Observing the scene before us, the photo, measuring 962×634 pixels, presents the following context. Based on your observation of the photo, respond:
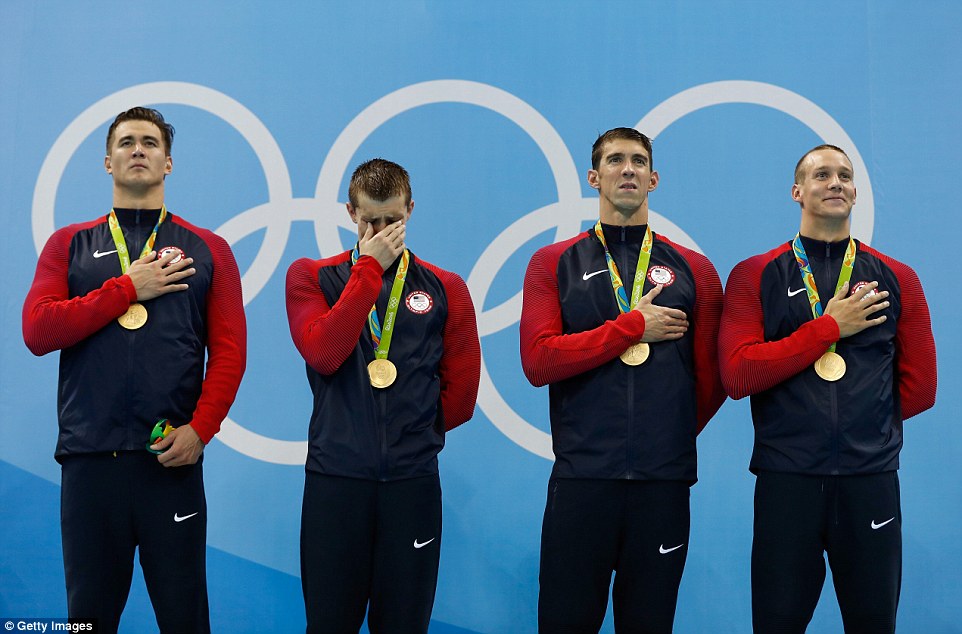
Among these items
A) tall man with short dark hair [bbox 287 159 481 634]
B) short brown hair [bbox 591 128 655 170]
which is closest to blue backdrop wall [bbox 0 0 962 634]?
short brown hair [bbox 591 128 655 170]

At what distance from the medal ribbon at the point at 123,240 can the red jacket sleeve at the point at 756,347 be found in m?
2.13

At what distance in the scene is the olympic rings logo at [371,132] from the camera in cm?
476

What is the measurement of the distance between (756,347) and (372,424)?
1.35 metres

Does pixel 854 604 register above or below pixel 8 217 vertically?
below

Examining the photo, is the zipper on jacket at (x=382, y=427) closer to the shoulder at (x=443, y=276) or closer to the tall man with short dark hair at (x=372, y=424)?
the tall man with short dark hair at (x=372, y=424)

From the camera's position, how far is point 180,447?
3.16 metres

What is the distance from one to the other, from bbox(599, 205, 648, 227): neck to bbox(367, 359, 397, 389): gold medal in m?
0.99

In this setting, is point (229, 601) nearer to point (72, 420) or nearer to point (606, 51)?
point (72, 420)

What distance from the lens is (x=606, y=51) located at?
491 cm

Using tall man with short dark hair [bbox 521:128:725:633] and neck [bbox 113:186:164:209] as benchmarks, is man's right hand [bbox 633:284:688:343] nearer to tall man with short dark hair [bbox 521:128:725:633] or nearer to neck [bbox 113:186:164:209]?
tall man with short dark hair [bbox 521:128:725:633]

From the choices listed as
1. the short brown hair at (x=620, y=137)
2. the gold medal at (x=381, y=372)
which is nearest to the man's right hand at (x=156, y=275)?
the gold medal at (x=381, y=372)

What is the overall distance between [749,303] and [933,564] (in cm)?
222

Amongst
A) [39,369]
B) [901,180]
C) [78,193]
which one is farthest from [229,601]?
[901,180]

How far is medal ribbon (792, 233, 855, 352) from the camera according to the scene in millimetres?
3277
